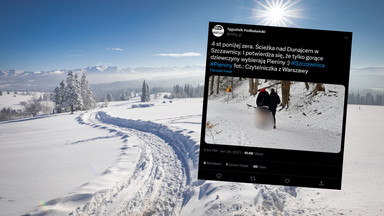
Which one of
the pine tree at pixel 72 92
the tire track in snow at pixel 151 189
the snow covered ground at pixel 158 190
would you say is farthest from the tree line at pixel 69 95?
the tire track in snow at pixel 151 189

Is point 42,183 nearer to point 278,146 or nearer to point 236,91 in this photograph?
point 236,91

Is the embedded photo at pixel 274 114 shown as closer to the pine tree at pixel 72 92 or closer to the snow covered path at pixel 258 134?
the snow covered path at pixel 258 134

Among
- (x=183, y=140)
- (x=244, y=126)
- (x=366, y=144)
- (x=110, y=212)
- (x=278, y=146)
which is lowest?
(x=110, y=212)

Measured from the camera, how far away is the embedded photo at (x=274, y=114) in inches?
140

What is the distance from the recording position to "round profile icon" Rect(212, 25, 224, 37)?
3348 millimetres

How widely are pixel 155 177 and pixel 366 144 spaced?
10184 mm

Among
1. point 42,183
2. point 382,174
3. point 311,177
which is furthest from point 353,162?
point 42,183

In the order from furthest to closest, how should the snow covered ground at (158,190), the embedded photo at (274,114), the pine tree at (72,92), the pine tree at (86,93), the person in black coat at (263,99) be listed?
1. the pine tree at (86,93)
2. the pine tree at (72,92)
3. the snow covered ground at (158,190)
4. the person in black coat at (263,99)
5. the embedded photo at (274,114)

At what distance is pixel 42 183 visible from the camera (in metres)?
5.62

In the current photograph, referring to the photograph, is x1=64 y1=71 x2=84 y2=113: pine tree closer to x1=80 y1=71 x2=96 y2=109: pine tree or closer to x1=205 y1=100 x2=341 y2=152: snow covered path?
x1=80 y1=71 x2=96 y2=109: pine tree

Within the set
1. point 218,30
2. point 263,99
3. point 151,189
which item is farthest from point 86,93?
point 263,99

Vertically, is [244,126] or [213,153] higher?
[244,126]

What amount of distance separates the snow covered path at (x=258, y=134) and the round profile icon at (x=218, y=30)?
1339mm

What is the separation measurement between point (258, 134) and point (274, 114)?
Result: 64 cm
